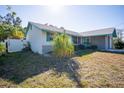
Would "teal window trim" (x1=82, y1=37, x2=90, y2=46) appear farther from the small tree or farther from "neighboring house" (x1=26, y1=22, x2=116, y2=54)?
the small tree

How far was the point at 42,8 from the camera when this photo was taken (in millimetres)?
8312

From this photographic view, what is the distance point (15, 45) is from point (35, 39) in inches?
103

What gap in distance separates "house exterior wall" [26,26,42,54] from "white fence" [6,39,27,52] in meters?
0.87

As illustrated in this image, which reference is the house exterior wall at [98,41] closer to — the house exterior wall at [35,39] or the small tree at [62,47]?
the house exterior wall at [35,39]

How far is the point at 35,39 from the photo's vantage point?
44.6ft

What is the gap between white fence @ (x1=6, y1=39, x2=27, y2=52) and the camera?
48.2ft

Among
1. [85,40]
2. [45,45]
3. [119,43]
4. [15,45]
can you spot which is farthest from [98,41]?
[15,45]

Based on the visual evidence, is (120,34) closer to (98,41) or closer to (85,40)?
(98,41)

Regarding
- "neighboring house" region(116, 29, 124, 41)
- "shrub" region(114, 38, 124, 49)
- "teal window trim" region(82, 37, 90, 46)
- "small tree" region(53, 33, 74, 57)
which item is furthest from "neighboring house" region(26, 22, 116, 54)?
"small tree" region(53, 33, 74, 57)

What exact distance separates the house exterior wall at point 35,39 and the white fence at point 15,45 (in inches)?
34.4

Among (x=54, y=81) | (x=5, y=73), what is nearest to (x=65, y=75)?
(x=54, y=81)

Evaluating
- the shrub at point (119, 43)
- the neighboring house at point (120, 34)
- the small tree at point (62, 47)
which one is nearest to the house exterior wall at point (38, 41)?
the small tree at point (62, 47)

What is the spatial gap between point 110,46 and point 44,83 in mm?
14478

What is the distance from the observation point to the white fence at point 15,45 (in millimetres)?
14686
